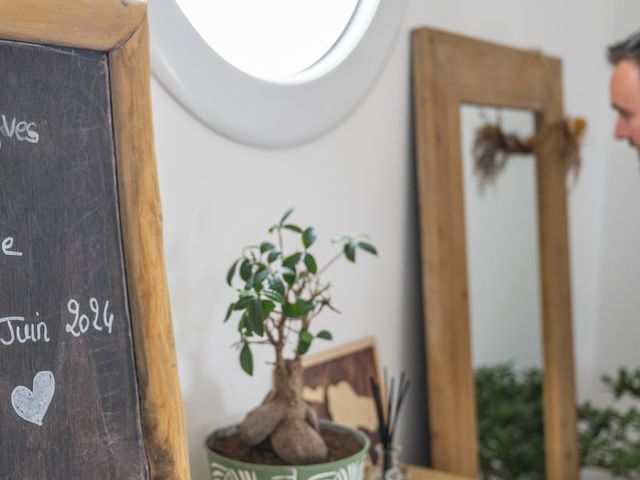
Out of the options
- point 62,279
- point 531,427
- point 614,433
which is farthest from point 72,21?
point 614,433

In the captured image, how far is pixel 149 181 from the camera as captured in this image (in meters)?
0.73

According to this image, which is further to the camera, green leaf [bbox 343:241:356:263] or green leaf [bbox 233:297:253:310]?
green leaf [bbox 343:241:356:263]

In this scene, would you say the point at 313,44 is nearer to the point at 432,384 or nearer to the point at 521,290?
the point at 432,384

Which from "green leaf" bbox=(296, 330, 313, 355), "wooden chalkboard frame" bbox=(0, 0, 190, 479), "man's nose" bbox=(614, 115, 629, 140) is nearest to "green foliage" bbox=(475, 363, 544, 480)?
"man's nose" bbox=(614, 115, 629, 140)

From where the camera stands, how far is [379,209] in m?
1.40

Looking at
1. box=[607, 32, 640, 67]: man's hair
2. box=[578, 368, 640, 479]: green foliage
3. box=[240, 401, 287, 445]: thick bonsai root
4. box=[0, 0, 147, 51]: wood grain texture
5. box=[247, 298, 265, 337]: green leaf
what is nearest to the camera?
box=[0, 0, 147, 51]: wood grain texture

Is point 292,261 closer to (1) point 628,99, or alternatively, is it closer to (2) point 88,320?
(2) point 88,320

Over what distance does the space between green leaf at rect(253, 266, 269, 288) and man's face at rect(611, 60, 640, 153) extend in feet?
2.95

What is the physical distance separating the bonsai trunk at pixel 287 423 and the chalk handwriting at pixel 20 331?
36 cm

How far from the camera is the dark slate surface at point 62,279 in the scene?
0.64m

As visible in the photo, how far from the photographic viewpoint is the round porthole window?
99 cm

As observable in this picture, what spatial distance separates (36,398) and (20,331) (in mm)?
53

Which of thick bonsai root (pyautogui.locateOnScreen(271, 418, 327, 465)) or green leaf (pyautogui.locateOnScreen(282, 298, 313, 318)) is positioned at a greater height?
green leaf (pyautogui.locateOnScreen(282, 298, 313, 318))

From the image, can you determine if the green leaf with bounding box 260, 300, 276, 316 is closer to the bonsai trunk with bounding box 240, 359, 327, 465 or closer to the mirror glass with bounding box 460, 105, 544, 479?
the bonsai trunk with bounding box 240, 359, 327, 465
